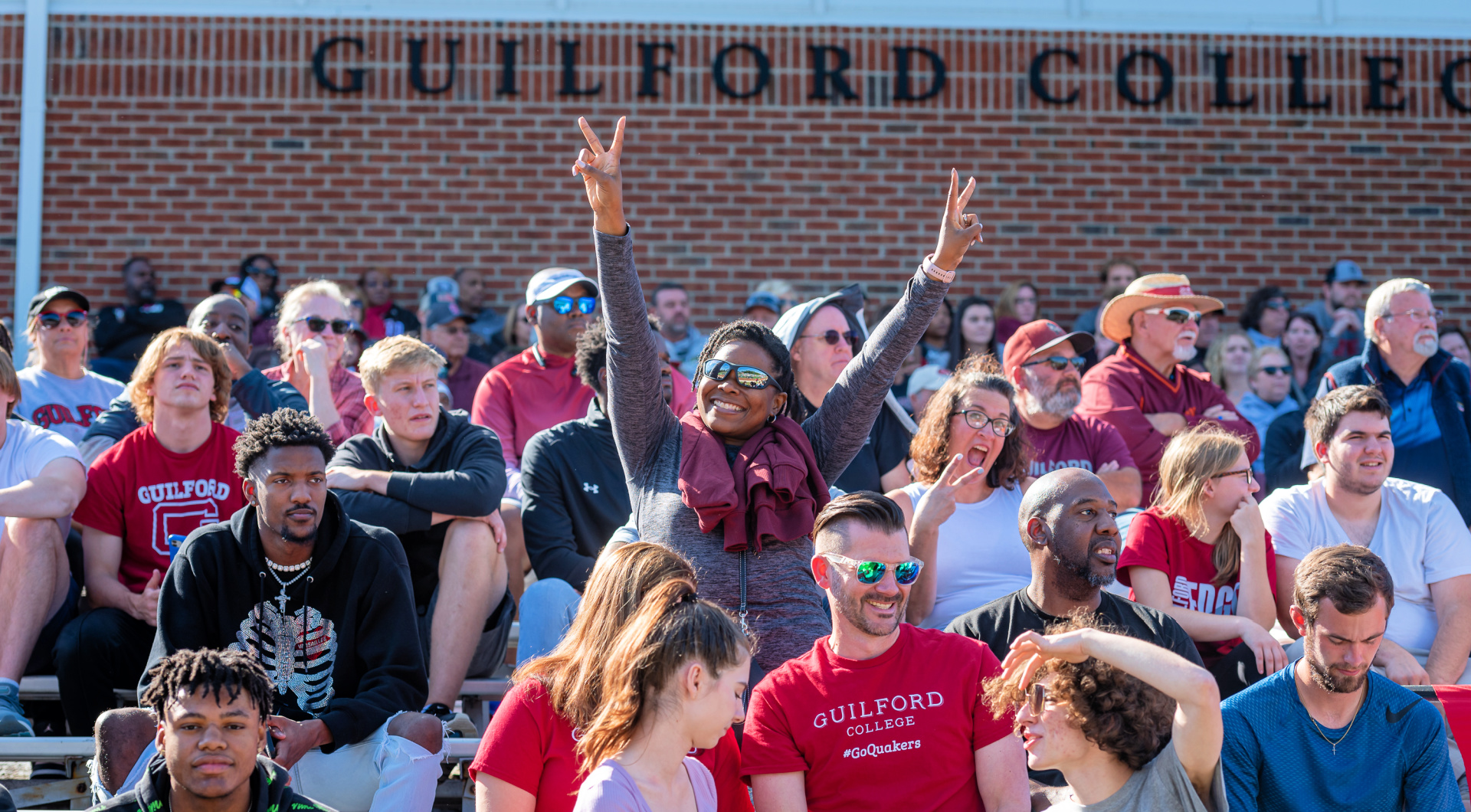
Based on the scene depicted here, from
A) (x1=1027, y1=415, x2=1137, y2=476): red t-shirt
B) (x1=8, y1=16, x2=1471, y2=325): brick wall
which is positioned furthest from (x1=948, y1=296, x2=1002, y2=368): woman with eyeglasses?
(x1=1027, y1=415, x2=1137, y2=476): red t-shirt

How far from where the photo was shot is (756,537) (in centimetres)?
332

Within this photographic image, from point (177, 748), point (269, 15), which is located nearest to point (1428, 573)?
point (177, 748)

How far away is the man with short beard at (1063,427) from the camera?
16.8ft

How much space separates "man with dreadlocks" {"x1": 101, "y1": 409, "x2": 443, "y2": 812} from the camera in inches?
144

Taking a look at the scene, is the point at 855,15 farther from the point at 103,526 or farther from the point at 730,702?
the point at 730,702

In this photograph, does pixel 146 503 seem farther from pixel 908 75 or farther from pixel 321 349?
pixel 908 75

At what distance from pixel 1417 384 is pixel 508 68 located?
5291 millimetres

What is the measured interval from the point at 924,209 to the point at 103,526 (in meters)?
5.39

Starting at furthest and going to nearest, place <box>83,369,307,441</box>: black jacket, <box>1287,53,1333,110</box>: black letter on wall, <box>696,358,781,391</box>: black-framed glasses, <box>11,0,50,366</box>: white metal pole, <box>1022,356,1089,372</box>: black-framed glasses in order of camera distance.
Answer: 1. <box>1287,53,1333,110</box>: black letter on wall
2. <box>11,0,50,366</box>: white metal pole
3. <box>1022,356,1089,372</box>: black-framed glasses
4. <box>83,369,307,441</box>: black jacket
5. <box>696,358,781,391</box>: black-framed glasses

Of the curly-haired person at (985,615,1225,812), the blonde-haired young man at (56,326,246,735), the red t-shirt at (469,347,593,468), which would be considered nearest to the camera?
the curly-haired person at (985,615,1225,812)

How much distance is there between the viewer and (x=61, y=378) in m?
5.62

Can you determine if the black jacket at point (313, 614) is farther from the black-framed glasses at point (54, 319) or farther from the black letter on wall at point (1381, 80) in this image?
the black letter on wall at point (1381, 80)

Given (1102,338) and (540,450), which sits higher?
(1102,338)

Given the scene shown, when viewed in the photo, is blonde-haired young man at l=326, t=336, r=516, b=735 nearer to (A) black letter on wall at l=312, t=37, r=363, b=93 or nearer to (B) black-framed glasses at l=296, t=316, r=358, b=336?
(B) black-framed glasses at l=296, t=316, r=358, b=336
